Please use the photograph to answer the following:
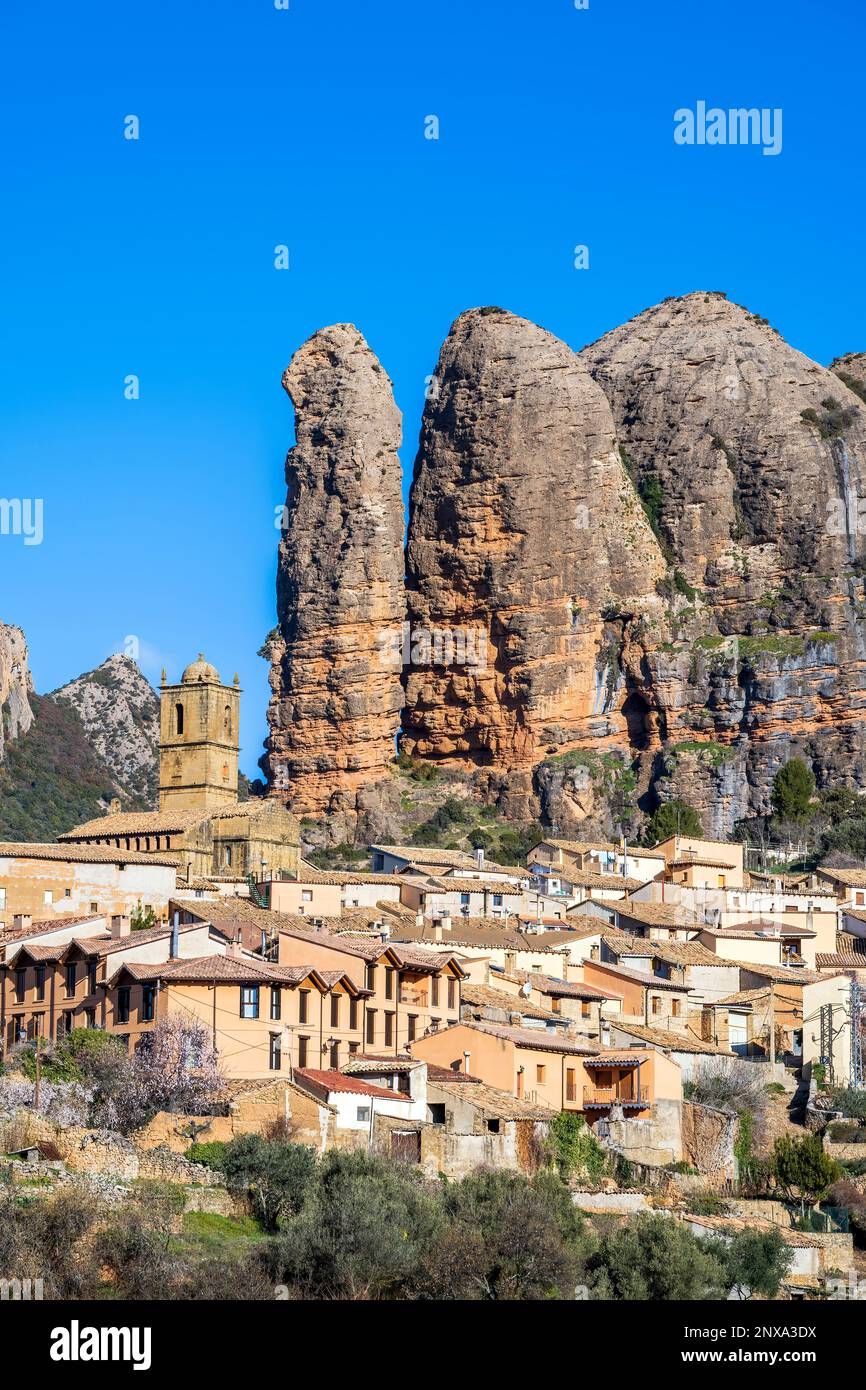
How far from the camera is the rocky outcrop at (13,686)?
144375mm

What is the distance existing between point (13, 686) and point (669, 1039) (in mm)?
89610

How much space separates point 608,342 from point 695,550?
72.1 ft

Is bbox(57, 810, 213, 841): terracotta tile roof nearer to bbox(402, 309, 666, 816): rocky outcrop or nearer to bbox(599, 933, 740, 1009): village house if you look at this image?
bbox(599, 933, 740, 1009): village house

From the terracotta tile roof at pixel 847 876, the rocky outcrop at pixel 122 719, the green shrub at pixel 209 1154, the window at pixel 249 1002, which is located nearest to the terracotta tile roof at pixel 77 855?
the window at pixel 249 1002

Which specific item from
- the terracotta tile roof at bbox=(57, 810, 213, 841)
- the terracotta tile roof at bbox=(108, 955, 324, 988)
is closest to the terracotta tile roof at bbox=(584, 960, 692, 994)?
the terracotta tile roof at bbox=(108, 955, 324, 988)

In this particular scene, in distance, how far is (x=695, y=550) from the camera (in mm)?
142250

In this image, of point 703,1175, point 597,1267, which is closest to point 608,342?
point 703,1175

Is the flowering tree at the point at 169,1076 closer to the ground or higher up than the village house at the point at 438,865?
closer to the ground

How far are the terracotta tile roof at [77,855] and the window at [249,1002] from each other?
20.3 meters

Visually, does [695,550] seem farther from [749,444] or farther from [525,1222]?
[525,1222]

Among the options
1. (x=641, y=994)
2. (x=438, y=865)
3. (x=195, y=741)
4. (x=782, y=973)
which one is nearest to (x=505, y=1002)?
(x=641, y=994)

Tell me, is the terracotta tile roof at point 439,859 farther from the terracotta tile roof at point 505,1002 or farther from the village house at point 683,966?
the terracotta tile roof at point 505,1002

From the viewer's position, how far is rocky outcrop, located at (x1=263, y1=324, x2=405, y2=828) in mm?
135000

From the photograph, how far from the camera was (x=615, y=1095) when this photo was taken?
57469 mm
